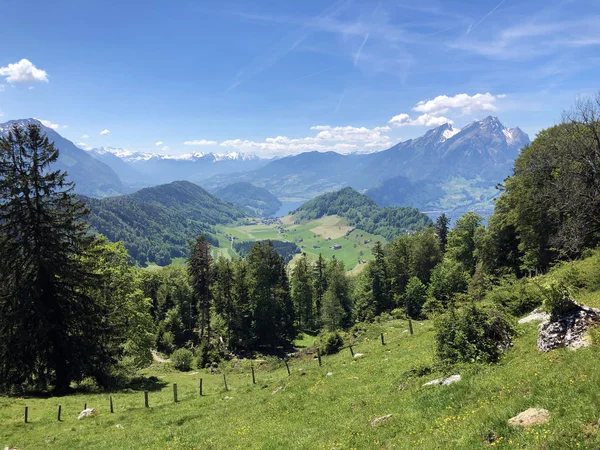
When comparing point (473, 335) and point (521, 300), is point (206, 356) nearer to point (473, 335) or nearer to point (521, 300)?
point (521, 300)

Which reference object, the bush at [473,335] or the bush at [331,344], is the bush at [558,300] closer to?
the bush at [473,335]

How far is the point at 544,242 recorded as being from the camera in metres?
43.4

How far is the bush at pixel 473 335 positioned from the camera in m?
15.7

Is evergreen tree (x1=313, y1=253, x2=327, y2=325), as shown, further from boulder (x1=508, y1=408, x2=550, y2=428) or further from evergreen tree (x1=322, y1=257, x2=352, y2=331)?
boulder (x1=508, y1=408, x2=550, y2=428)

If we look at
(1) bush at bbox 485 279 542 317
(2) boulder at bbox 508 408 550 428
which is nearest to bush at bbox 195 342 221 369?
(1) bush at bbox 485 279 542 317

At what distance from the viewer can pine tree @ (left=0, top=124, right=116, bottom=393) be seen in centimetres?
2848

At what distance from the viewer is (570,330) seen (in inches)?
512

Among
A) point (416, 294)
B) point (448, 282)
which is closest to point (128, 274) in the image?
point (416, 294)

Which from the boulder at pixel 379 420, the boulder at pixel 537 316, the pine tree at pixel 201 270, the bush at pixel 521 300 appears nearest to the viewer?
the boulder at pixel 379 420

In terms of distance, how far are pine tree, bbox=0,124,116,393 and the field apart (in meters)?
3.06

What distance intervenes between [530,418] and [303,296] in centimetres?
8515

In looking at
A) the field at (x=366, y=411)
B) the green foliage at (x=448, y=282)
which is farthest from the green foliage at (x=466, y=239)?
the field at (x=366, y=411)

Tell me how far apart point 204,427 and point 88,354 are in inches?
774

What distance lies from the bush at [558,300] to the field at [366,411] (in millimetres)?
1901
